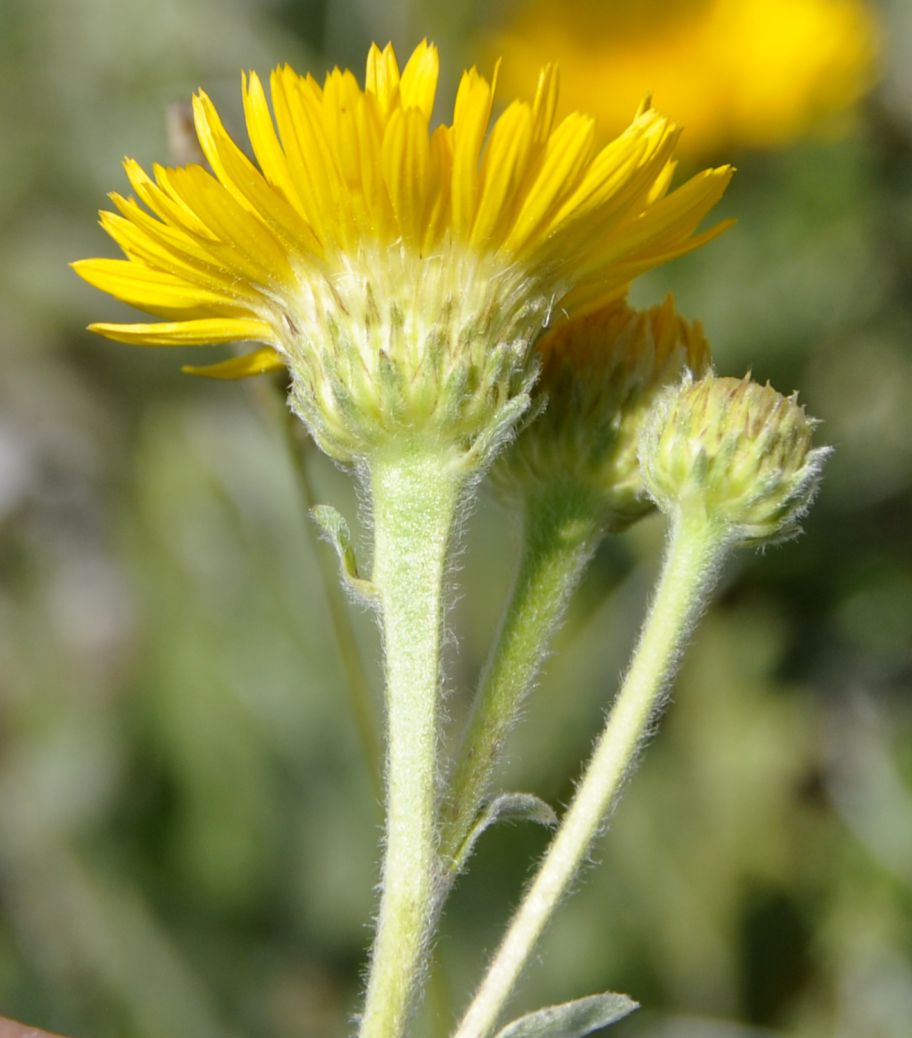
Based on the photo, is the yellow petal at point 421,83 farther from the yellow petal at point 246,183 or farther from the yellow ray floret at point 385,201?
the yellow petal at point 246,183

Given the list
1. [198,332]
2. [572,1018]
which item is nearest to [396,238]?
[198,332]

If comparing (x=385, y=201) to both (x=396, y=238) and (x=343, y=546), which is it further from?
(x=343, y=546)

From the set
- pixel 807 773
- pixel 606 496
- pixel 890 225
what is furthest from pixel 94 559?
pixel 606 496

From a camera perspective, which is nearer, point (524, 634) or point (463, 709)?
point (524, 634)

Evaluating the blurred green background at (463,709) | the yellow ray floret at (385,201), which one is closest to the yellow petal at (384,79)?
the yellow ray floret at (385,201)

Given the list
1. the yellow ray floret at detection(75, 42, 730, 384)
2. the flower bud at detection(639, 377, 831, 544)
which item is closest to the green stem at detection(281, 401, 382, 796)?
the yellow ray floret at detection(75, 42, 730, 384)

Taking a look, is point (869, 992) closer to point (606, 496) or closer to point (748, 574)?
point (748, 574)
